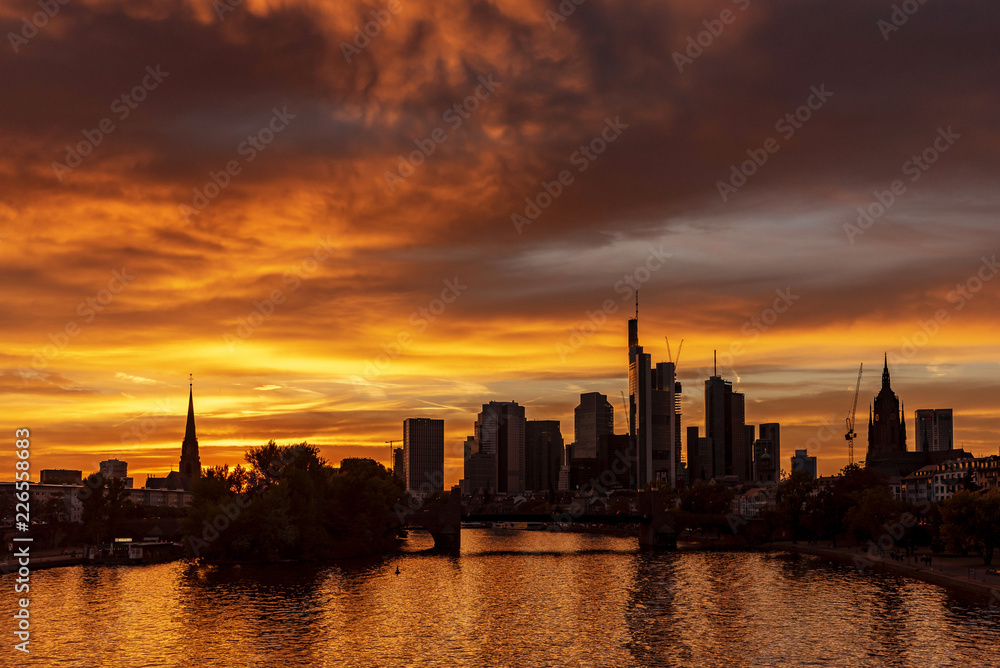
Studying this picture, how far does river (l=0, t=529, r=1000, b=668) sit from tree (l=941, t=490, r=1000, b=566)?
48.6ft

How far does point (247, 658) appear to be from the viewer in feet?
297

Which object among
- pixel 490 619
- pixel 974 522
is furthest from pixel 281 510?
pixel 974 522

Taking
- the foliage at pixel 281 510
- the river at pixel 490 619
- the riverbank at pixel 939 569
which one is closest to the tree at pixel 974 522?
the riverbank at pixel 939 569

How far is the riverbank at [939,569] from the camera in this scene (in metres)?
130

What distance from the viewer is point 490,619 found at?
114562 millimetres

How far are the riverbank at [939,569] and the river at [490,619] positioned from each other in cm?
355

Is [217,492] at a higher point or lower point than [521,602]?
higher

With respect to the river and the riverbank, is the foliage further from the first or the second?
the riverbank

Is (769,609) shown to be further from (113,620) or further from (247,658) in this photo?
(113,620)

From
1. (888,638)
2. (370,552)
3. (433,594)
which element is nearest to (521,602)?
(433,594)

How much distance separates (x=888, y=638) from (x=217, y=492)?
114 metres

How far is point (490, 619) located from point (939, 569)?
74.4 metres

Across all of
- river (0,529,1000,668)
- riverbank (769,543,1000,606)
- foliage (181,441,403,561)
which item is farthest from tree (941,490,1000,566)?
foliage (181,441,403,561)

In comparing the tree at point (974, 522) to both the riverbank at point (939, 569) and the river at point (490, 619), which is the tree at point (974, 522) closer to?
the riverbank at point (939, 569)
